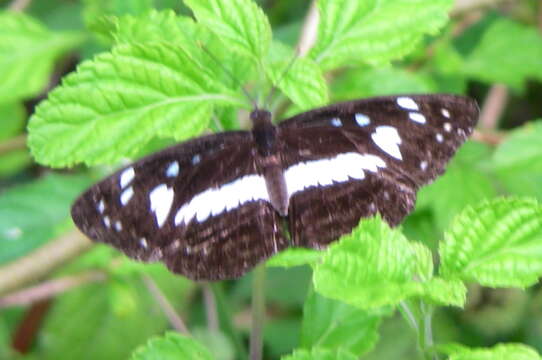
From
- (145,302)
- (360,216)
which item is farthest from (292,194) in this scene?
(145,302)

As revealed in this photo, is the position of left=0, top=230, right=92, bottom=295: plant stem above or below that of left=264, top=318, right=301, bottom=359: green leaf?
above

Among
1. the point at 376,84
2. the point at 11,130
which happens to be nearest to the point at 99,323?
the point at 11,130

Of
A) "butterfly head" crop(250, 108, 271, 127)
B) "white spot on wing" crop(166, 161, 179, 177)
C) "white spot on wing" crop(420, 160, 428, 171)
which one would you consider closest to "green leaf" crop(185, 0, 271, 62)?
"butterfly head" crop(250, 108, 271, 127)

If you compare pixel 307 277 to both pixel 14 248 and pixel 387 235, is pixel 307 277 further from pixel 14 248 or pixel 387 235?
pixel 387 235

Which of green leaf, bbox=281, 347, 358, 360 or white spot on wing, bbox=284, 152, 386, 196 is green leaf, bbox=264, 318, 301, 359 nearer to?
white spot on wing, bbox=284, 152, 386, 196

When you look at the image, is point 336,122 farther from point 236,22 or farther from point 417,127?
point 236,22

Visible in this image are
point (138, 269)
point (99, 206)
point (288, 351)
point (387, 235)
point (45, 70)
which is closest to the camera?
point (387, 235)

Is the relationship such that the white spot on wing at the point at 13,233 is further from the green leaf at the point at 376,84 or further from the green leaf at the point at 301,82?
the green leaf at the point at 301,82
